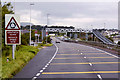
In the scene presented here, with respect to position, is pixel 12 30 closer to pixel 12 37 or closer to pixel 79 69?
pixel 12 37

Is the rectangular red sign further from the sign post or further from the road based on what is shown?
the road

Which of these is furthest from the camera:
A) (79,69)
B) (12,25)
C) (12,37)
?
(12,37)

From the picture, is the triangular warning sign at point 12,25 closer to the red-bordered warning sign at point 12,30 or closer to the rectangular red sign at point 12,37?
the red-bordered warning sign at point 12,30

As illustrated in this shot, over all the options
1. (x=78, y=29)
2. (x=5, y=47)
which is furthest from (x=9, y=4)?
(x=78, y=29)

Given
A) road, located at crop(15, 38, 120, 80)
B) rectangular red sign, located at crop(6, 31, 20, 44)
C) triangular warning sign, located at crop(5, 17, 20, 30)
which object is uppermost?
triangular warning sign, located at crop(5, 17, 20, 30)

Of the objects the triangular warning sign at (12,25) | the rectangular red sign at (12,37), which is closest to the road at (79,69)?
the rectangular red sign at (12,37)

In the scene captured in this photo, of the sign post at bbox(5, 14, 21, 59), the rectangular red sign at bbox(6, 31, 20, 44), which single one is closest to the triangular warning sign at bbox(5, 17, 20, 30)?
the sign post at bbox(5, 14, 21, 59)

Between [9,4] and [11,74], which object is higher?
[9,4]

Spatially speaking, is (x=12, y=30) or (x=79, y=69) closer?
(x=79, y=69)

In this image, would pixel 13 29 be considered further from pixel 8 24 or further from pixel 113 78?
pixel 113 78

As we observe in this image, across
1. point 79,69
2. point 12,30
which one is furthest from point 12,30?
point 79,69

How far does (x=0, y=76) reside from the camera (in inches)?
424

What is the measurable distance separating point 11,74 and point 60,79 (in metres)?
2.94

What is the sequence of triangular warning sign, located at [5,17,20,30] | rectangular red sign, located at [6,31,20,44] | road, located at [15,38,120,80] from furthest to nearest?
rectangular red sign, located at [6,31,20,44] < triangular warning sign, located at [5,17,20,30] < road, located at [15,38,120,80]
